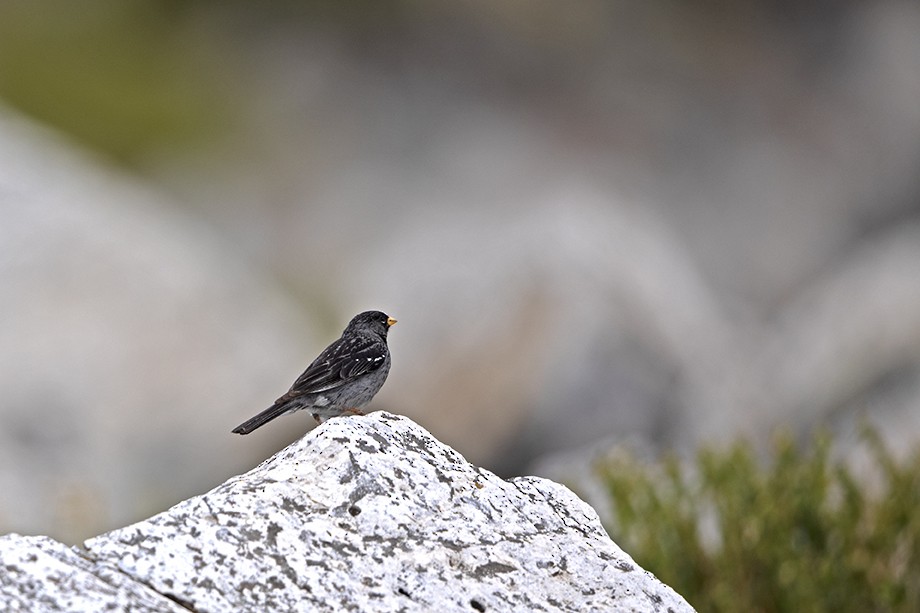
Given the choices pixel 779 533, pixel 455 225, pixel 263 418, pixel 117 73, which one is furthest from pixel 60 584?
pixel 117 73

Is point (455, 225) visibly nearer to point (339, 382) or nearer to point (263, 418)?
point (339, 382)

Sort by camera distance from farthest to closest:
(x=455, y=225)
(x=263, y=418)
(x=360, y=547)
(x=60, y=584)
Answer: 1. (x=455, y=225)
2. (x=263, y=418)
3. (x=360, y=547)
4. (x=60, y=584)

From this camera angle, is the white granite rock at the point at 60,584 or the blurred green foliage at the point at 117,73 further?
the blurred green foliage at the point at 117,73

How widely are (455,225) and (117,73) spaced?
12592 millimetres

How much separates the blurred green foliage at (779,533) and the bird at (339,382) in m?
3.30

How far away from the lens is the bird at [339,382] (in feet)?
22.9

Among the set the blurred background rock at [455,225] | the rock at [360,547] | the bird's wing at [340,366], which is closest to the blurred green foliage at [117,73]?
the blurred background rock at [455,225]

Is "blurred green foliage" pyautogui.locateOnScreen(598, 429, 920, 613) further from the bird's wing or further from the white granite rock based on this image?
the white granite rock

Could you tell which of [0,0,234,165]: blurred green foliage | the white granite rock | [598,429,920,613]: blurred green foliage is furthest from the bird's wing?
[0,0,234,165]: blurred green foliage

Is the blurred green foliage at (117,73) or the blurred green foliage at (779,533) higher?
the blurred green foliage at (117,73)

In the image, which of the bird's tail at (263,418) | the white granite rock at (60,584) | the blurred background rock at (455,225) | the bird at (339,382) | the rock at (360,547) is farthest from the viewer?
the blurred background rock at (455,225)

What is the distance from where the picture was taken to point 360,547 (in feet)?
14.4

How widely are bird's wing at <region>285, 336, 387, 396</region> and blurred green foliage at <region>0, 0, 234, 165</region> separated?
32.1 meters

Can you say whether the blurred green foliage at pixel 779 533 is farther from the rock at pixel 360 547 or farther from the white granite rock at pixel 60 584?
the white granite rock at pixel 60 584
